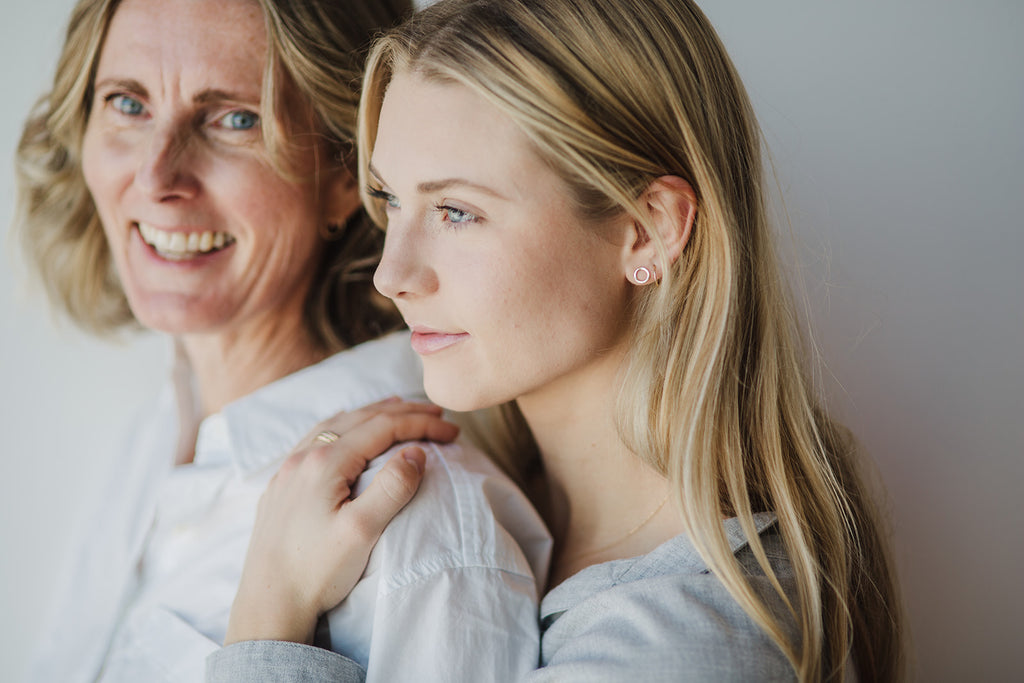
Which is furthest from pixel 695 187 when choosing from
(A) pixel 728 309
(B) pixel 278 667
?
(B) pixel 278 667

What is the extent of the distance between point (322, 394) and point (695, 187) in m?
0.82

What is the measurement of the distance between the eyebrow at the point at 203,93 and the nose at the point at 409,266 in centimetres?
55

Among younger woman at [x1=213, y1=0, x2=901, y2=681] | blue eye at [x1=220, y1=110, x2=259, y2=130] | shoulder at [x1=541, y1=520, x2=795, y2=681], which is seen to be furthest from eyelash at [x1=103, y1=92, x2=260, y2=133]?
shoulder at [x1=541, y1=520, x2=795, y2=681]

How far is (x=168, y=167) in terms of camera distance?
1.56 m

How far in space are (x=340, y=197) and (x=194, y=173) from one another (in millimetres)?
307

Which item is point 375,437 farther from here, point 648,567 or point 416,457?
point 648,567

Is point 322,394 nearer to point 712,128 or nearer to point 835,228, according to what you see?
point 712,128

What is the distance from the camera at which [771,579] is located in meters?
1.12

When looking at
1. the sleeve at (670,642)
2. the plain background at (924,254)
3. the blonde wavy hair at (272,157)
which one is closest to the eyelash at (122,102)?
the blonde wavy hair at (272,157)

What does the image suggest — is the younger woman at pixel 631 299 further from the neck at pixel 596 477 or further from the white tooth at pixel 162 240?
the white tooth at pixel 162 240

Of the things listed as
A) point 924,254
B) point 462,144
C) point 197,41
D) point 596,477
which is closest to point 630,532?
point 596,477

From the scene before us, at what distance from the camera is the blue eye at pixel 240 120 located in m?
1.61

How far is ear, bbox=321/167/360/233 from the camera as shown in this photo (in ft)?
5.72

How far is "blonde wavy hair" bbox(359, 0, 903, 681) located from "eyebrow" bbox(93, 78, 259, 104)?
39cm
